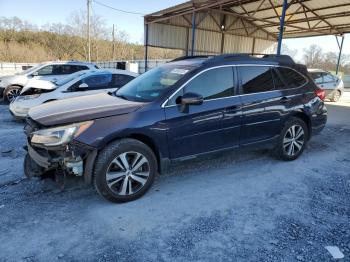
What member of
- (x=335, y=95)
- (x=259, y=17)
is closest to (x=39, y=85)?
(x=335, y=95)

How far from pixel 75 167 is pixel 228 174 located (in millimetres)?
2330

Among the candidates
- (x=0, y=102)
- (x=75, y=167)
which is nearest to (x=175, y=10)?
(x=0, y=102)

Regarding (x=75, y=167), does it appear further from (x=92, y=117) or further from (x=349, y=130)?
(x=349, y=130)

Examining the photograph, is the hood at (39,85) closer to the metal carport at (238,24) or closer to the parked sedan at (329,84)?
the metal carport at (238,24)

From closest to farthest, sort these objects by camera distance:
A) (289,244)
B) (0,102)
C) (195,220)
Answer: (289,244), (195,220), (0,102)

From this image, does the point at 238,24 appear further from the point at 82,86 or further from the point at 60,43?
the point at 60,43

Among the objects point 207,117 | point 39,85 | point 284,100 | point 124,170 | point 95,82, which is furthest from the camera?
point 39,85

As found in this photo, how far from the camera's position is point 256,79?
182 inches

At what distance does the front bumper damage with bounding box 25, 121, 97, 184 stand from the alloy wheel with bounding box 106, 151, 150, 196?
0.24m

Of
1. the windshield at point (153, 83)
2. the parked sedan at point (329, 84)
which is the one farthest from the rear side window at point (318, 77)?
the windshield at point (153, 83)

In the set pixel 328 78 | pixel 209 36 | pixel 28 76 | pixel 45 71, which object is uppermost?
pixel 209 36

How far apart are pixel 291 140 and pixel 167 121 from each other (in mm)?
2546

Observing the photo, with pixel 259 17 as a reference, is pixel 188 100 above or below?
below

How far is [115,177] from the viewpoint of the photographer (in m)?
3.50
